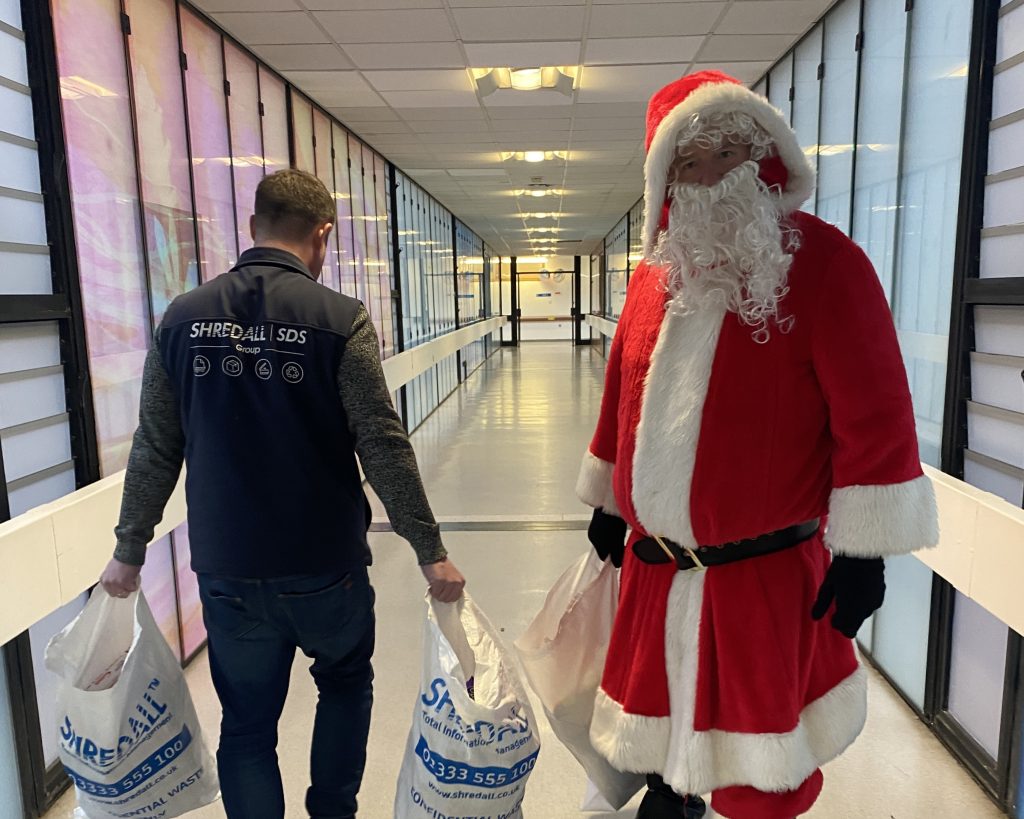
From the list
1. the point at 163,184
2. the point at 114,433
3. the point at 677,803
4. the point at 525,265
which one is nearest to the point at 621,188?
the point at 163,184

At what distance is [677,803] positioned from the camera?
5.39 feet

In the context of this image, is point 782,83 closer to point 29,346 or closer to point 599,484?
point 599,484

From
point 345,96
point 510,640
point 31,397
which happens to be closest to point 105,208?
point 31,397

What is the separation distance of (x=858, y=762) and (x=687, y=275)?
5.66 ft

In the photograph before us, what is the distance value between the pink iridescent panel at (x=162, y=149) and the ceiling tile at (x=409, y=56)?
103cm

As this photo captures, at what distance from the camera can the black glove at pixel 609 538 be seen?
67.8 inches

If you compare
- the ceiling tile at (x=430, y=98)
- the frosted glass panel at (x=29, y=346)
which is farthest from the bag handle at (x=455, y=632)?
the ceiling tile at (x=430, y=98)

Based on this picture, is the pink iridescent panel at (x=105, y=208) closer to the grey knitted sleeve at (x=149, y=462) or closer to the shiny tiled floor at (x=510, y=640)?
the grey knitted sleeve at (x=149, y=462)

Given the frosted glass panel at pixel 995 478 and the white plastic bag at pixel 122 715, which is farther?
the frosted glass panel at pixel 995 478

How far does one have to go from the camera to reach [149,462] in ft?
5.16

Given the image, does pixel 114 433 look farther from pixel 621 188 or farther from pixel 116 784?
pixel 621 188

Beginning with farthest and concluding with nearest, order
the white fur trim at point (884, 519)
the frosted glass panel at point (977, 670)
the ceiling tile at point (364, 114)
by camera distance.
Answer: the ceiling tile at point (364, 114) < the frosted glass panel at point (977, 670) < the white fur trim at point (884, 519)

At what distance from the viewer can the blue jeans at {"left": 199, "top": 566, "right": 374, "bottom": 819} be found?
153cm

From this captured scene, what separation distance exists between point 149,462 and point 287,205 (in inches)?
24.5
